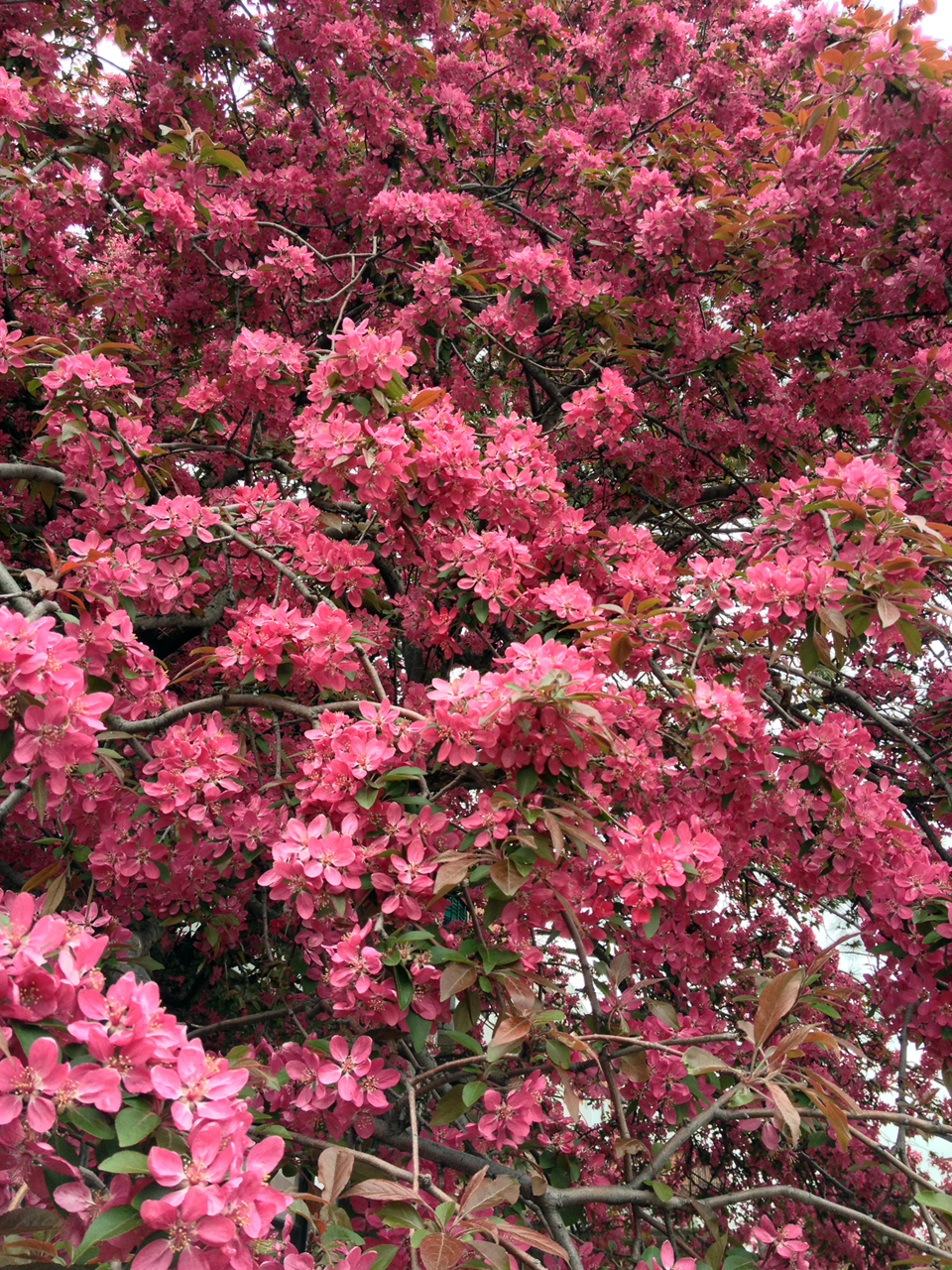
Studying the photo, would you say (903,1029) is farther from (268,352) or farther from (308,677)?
(268,352)

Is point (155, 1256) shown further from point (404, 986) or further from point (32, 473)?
point (32, 473)

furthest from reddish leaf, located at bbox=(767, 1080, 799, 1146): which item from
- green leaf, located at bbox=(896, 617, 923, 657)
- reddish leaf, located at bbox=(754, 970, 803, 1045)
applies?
green leaf, located at bbox=(896, 617, 923, 657)

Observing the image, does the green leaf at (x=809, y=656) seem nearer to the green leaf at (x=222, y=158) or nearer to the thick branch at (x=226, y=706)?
the thick branch at (x=226, y=706)

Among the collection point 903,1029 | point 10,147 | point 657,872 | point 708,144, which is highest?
point 708,144

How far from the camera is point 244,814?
182cm

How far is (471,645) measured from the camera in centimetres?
302

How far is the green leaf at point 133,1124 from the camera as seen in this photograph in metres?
0.92

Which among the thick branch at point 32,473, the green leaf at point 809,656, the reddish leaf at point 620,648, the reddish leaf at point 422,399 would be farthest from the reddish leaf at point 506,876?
the thick branch at point 32,473

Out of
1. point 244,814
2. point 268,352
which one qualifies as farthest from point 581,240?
point 244,814

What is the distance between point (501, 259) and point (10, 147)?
225 cm

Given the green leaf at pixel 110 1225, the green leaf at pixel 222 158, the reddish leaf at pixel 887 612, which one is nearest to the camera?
the green leaf at pixel 110 1225

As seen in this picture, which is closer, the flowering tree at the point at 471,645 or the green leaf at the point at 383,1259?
the green leaf at the point at 383,1259

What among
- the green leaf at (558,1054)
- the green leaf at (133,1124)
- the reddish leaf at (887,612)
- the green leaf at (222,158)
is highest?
the green leaf at (222,158)

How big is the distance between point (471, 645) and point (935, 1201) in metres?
2.04
